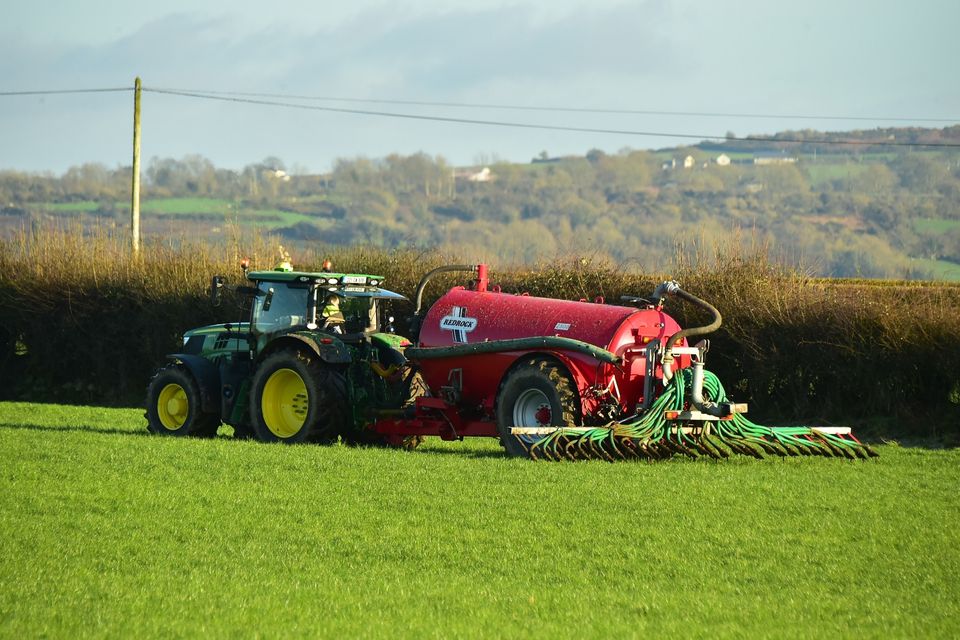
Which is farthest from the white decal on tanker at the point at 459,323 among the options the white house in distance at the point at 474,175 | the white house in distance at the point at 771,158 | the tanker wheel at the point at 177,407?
the white house in distance at the point at 474,175

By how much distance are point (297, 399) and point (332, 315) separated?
1.20 m

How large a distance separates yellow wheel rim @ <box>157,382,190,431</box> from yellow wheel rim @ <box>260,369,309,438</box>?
1561 mm

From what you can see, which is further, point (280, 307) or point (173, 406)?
point (173, 406)

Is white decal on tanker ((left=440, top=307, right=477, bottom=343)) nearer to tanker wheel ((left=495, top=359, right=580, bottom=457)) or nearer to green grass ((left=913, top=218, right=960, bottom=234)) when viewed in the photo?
tanker wheel ((left=495, top=359, right=580, bottom=457))

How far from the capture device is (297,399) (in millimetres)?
16219

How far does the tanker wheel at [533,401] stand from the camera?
14.0 meters

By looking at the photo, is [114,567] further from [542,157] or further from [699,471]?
[542,157]

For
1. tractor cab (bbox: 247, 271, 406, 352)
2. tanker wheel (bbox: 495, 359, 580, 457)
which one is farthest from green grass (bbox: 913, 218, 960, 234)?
tanker wheel (bbox: 495, 359, 580, 457)

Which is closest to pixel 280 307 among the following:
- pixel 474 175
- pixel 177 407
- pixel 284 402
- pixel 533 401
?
pixel 284 402

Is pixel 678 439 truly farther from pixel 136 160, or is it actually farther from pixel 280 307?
pixel 136 160

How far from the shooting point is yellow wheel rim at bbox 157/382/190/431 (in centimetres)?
1722

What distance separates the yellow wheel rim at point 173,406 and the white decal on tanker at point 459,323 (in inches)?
154

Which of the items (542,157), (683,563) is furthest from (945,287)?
(542,157)

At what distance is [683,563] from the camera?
28.8ft
